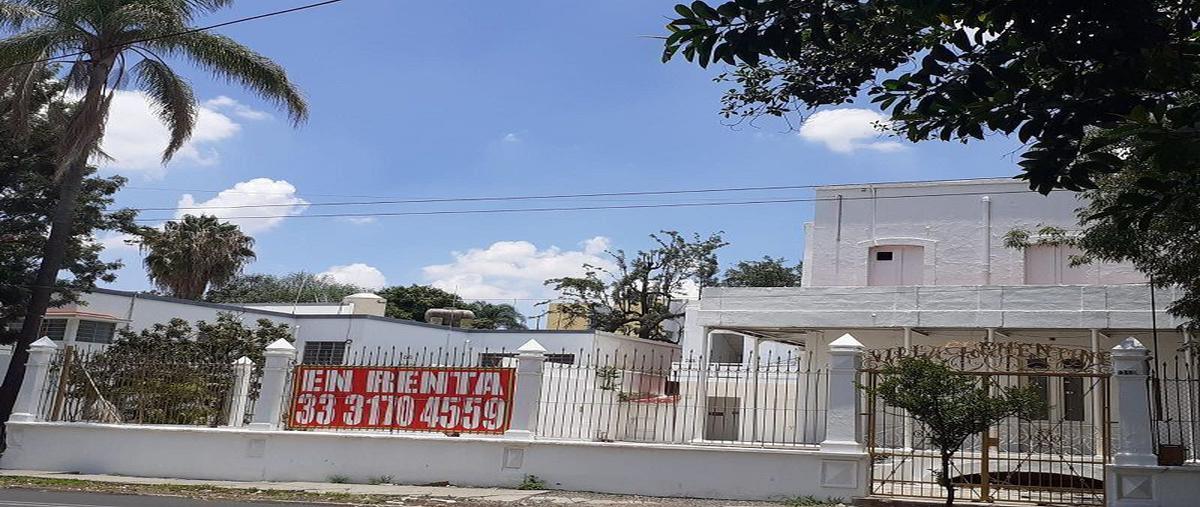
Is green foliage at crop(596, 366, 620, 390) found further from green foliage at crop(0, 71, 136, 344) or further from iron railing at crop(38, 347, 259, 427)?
green foliage at crop(0, 71, 136, 344)

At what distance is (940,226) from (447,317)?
63.7ft

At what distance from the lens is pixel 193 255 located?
36781 millimetres

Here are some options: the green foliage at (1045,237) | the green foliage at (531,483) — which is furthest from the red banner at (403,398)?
the green foliage at (1045,237)

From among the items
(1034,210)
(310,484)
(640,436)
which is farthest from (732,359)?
(310,484)

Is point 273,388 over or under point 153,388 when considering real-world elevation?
over

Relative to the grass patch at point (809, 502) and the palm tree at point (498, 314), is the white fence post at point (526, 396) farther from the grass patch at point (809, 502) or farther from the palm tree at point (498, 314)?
the palm tree at point (498, 314)

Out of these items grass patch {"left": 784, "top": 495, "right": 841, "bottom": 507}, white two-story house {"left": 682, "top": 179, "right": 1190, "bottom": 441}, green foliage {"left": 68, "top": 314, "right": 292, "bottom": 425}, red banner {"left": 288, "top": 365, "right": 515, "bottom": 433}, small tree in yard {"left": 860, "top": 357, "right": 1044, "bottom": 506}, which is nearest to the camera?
small tree in yard {"left": 860, "top": 357, "right": 1044, "bottom": 506}

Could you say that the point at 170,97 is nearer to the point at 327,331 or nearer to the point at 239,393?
the point at 239,393

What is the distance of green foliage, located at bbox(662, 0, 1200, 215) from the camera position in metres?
5.55

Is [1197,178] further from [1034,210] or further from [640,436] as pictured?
[1034,210]

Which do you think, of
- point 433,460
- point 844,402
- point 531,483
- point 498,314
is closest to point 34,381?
point 433,460

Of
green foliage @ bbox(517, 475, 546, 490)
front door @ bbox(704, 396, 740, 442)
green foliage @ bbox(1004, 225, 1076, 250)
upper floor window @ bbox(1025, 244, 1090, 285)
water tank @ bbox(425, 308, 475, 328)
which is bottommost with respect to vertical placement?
green foliage @ bbox(517, 475, 546, 490)

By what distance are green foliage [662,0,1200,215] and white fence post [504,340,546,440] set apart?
30.1ft

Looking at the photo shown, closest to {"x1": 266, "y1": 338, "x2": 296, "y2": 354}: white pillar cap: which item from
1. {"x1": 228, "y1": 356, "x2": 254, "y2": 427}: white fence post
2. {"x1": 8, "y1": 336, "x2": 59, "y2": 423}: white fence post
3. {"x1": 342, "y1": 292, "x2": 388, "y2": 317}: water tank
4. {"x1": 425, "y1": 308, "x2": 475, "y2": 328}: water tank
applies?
{"x1": 228, "y1": 356, "x2": 254, "y2": 427}: white fence post
